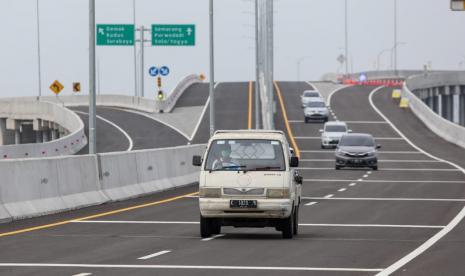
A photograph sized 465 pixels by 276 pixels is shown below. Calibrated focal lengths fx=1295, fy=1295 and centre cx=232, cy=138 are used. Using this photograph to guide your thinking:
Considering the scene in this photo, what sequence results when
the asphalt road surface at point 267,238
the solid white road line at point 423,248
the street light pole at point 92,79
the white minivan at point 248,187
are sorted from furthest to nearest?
the street light pole at point 92,79, the white minivan at point 248,187, the asphalt road surface at point 267,238, the solid white road line at point 423,248

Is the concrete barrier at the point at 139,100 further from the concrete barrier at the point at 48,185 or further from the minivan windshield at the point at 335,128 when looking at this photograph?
the concrete barrier at the point at 48,185

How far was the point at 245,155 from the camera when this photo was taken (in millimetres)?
21531

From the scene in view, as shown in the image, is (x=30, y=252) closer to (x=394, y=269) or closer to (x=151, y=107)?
(x=394, y=269)

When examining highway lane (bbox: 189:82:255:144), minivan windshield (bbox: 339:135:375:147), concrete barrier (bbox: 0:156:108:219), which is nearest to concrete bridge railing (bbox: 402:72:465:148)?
highway lane (bbox: 189:82:255:144)

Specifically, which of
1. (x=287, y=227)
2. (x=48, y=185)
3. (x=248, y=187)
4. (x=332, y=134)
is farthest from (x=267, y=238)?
(x=332, y=134)

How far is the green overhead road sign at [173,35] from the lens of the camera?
3300 inches

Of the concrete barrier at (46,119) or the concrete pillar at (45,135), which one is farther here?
the concrete pillar at (45,135)

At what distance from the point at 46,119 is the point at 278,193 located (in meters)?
77.4

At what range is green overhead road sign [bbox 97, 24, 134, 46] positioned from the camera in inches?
3243

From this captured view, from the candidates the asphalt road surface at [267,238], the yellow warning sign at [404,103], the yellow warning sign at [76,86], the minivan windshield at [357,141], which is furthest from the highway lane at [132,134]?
the asphalt road surface at [267,238]

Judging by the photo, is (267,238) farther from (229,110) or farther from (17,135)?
(17,135)

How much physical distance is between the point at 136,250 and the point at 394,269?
4398 millimetres

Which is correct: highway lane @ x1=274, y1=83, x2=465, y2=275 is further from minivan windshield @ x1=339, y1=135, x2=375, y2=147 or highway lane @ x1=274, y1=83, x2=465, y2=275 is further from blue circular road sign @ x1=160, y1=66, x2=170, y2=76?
blue circular road sign @ x1=160, y1=66, x2=170, y2=76

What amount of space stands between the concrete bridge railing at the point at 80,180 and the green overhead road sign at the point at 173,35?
4484 centimetres
